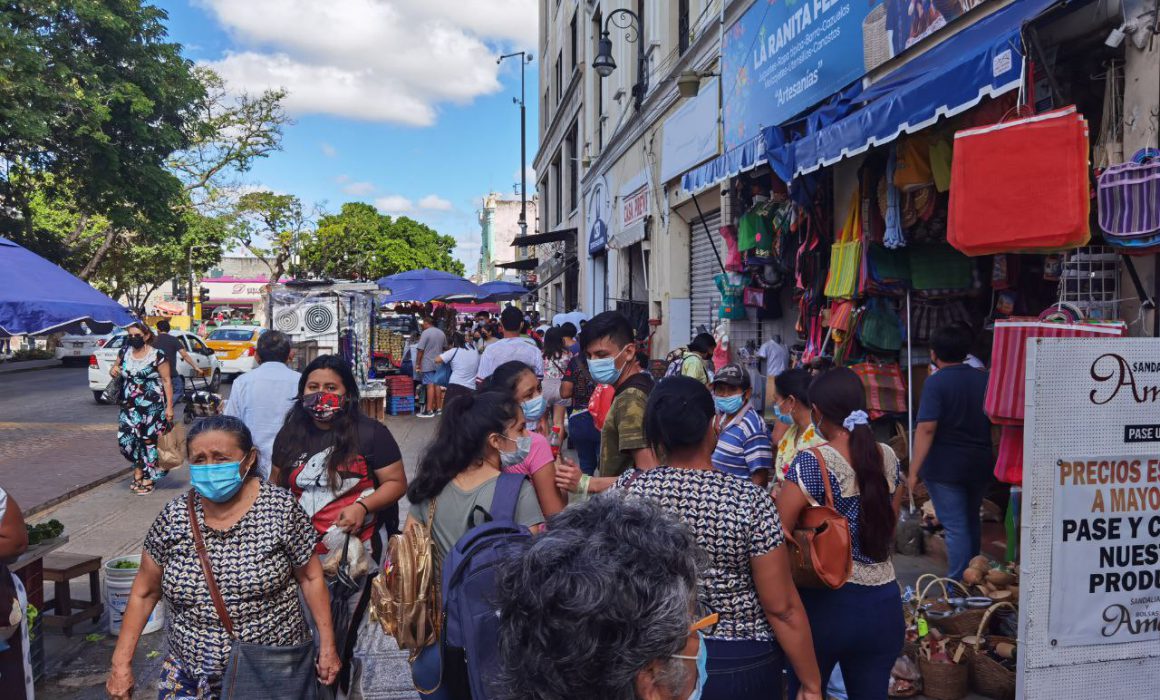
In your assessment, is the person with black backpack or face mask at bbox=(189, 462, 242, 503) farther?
face mask at bbox=(189, 462, 242, 503)

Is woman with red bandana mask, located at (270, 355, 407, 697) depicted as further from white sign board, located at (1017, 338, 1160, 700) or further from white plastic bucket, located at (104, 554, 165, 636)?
white sign board, located at (1017, 338, 1160, 700)

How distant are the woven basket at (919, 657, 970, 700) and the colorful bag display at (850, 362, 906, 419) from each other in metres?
3.17

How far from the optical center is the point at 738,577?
2453 millimetres

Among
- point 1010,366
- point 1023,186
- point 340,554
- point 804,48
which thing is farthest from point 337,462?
point 804,48

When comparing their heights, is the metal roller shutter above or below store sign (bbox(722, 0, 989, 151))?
below

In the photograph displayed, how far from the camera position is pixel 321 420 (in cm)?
407

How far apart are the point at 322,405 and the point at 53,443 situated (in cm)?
1077

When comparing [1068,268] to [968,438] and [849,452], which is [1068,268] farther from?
[849,452]

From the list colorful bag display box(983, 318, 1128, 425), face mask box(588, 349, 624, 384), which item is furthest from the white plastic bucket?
colorful bag display box(983, 318, 1128, 425)

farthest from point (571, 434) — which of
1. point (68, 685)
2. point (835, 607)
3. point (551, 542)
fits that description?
point (551, 542)

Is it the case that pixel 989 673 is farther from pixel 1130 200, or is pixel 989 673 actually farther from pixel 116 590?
pixel 116 590

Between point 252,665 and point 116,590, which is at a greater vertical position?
point 252,665

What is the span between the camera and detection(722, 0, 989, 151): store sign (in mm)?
6750

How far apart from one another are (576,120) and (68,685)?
23238mm
